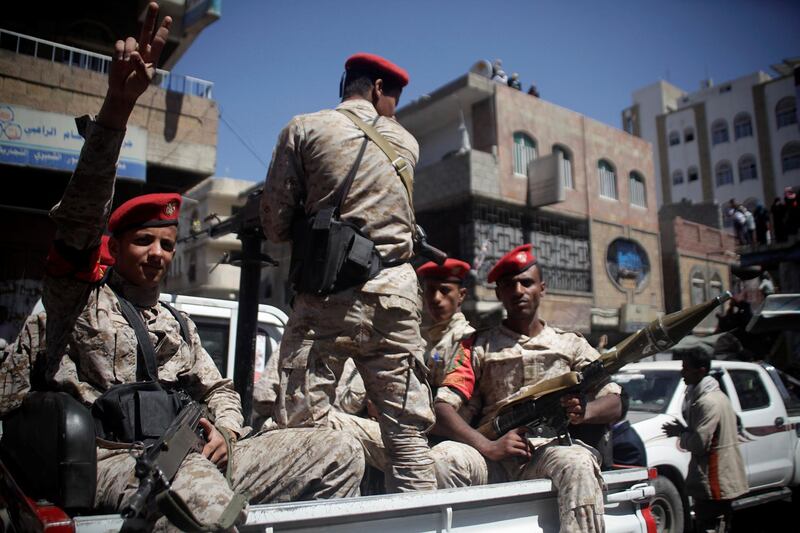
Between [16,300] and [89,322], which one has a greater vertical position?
[16,300]

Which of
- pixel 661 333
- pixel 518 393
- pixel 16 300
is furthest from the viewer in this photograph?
pixel 16 300

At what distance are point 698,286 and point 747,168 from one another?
62.8 feet

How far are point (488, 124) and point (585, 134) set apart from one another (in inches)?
170

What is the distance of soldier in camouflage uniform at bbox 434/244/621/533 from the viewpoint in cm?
238

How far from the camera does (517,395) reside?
301cm

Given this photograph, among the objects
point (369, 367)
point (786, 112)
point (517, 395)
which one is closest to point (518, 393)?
point (517, 395)

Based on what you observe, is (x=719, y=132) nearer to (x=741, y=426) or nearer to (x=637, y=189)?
(x=637, y=189)

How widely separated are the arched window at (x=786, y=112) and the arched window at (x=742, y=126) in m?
1.68

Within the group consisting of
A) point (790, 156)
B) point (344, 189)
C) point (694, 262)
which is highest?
point (790, 156)

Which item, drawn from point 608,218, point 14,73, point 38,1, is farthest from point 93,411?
point 608,218

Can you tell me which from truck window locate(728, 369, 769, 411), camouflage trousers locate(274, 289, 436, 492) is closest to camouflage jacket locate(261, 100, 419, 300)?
camouflage trousers locate(274, 289, 436, 492)

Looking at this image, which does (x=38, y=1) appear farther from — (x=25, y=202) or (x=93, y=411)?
(x=93, y=411)

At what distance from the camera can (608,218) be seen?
20.5 metres

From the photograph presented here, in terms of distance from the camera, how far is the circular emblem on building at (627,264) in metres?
20.4
